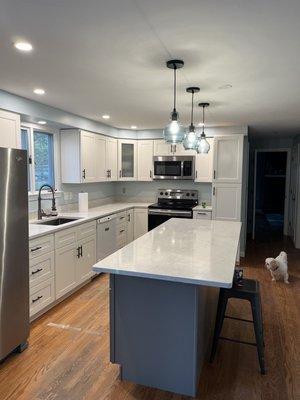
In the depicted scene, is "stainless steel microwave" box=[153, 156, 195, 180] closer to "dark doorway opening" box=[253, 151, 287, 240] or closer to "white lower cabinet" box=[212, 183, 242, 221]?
"white lower cabinet" box=[212, 183, 242, 221]

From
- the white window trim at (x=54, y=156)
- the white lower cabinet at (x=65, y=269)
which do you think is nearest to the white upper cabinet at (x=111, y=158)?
the white window trim at (x=54, y=156)

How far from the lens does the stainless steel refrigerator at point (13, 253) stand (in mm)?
2268

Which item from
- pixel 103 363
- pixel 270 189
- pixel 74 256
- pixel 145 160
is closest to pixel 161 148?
pixel 145 160

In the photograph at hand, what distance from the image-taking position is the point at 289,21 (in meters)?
1.60

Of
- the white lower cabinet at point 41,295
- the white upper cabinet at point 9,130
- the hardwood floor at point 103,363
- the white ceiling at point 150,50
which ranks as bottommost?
the hardwood floor at point 103,363

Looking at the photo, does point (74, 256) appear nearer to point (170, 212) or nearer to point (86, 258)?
point (86, 258)

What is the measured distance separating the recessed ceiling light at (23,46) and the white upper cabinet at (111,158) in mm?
3258

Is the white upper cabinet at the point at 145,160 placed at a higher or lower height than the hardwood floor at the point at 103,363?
higher

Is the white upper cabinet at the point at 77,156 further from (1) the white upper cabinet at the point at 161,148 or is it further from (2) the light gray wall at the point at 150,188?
(2) the light gray wall at the point at 150,188

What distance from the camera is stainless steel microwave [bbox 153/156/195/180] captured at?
211 inches

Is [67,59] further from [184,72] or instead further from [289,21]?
[289,21]

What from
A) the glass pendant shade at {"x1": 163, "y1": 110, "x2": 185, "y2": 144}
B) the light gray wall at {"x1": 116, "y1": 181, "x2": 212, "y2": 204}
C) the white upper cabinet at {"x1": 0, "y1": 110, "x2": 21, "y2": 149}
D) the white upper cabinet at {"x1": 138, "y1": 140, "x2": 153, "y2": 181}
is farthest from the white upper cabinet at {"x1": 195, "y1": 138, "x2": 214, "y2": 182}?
the white upper cabinet at {"x1": 0, "y1": 110, "x2": 21, "y2": 149}

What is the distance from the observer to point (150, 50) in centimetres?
198

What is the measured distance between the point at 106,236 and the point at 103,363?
2267 millimetres
